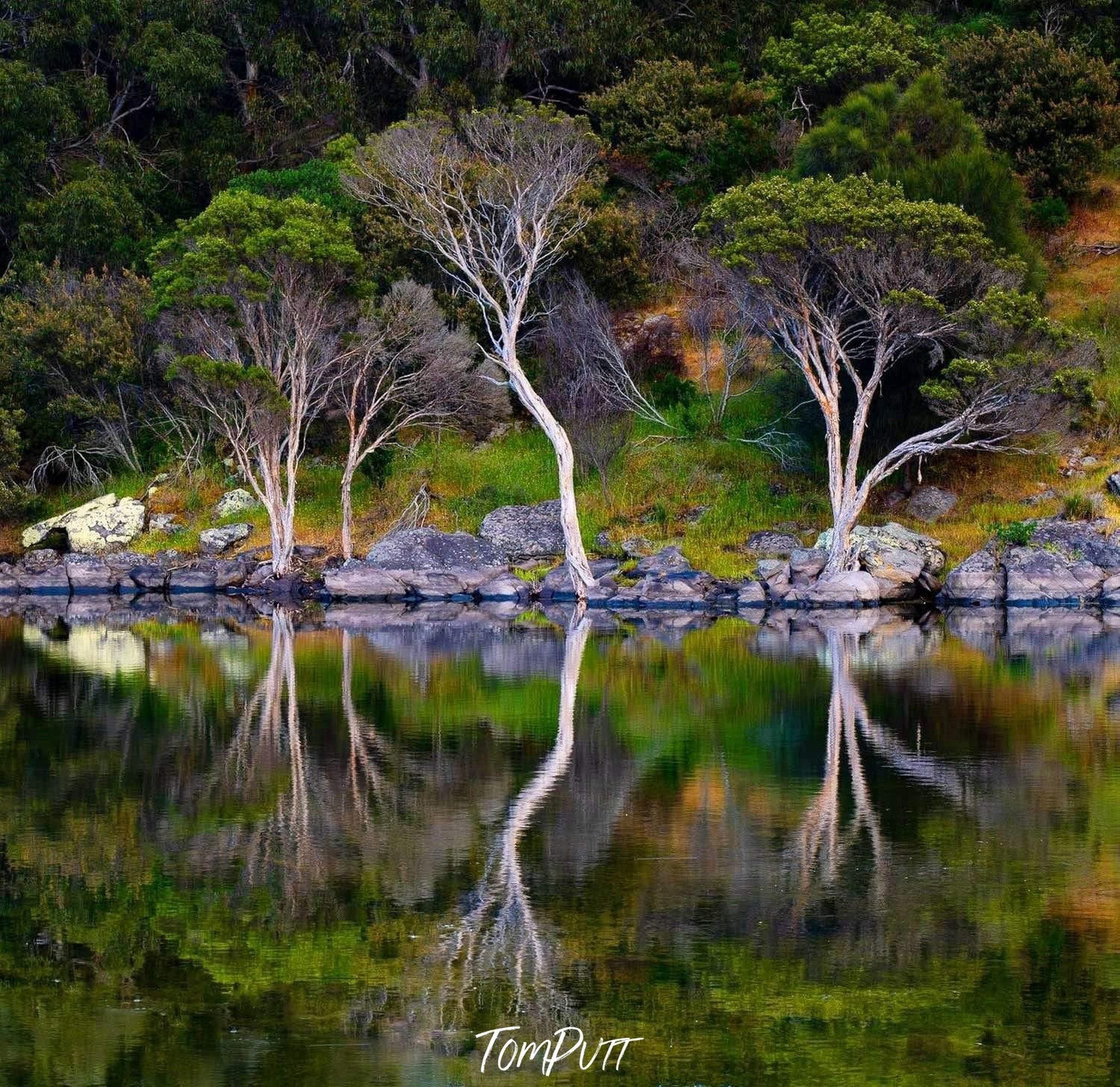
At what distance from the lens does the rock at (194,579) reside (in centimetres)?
4803

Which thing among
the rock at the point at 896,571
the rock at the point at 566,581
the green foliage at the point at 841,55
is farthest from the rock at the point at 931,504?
the green foliage at the point at 841,55

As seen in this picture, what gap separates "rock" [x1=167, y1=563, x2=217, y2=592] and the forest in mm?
1949

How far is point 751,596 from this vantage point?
133 feet

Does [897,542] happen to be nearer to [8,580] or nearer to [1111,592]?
[1111,592]

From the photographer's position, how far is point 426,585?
44375mm

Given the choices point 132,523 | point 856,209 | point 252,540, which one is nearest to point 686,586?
point 856,209

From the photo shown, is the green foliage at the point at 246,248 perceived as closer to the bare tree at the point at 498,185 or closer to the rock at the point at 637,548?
the bare tree at the point at 498,185

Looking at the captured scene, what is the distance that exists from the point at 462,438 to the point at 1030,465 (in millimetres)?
17470

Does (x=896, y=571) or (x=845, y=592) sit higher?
(x=896, y=571)

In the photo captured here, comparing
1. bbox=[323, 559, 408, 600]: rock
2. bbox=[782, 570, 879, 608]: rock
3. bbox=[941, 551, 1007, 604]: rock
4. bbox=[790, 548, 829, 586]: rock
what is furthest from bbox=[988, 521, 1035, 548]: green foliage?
bbox=[323, 559, 408, 600]: rock

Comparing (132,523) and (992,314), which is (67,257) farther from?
(992,314)

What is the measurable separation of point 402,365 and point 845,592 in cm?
1588

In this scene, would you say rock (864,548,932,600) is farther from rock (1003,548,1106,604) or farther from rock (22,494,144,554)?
rock (22,494,144,554)

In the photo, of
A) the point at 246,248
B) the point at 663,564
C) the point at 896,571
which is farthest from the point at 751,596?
the point at 246,248
